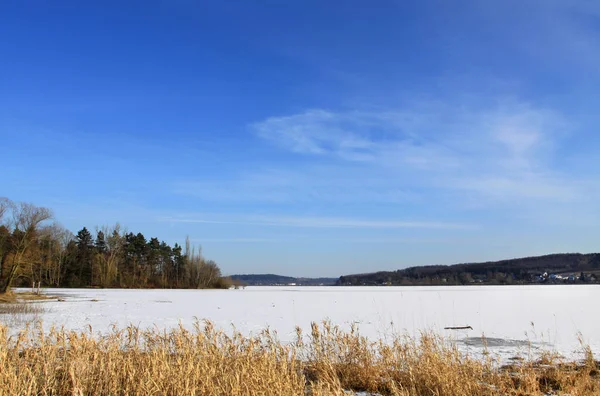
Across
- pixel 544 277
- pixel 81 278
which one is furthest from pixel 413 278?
pixel 81 278

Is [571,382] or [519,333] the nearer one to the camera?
[571,382]

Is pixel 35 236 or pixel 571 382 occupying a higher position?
pixel 35 236

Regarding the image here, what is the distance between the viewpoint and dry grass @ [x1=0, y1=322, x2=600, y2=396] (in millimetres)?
4574

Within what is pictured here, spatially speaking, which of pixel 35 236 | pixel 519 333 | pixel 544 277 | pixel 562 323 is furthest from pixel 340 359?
pixel 544 277

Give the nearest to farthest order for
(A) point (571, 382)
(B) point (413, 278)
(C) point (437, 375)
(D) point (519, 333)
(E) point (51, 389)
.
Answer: (E) point (51, 389), (C) point (437, 375), (A) point (571, 382), (D) point (519, 333), (B) point (413, 278)

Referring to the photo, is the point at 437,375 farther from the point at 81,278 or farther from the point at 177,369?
the point at 81,278

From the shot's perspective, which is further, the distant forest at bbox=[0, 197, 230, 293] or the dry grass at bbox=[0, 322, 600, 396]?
the distant forest at bbox=[0, 197, 230, 293]

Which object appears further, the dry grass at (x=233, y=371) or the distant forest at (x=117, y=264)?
the distant forest at (x=117, y=264)

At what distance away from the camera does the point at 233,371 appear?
5227mm

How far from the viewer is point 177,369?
509 centimetres

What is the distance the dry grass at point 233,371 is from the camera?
4.57 meters

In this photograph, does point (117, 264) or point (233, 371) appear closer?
point (233, 371)

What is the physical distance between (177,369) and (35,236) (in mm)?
36546

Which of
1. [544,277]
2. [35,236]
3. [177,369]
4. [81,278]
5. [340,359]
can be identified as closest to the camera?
[177,369]
